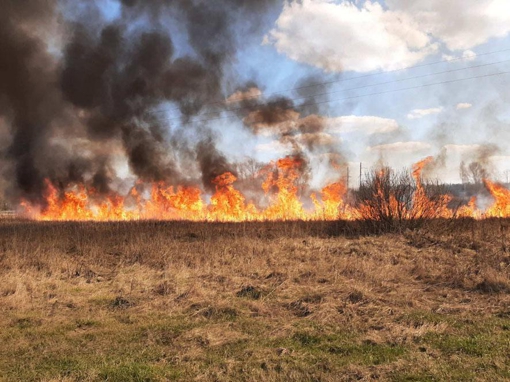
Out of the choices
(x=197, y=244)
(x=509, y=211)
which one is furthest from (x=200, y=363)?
(x=509, y=211)

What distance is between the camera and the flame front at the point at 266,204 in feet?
54.4

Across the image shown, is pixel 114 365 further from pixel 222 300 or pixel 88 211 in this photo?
pixel 88 211

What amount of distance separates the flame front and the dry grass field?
154 inches

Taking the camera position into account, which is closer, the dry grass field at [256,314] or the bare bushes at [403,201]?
the dry grass field at [256,314]

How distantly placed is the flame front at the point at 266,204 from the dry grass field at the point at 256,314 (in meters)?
3.90

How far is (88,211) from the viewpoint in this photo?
126 feet

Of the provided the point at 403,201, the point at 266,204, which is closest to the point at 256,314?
the point at 403,201

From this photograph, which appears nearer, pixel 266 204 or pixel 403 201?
pixel 403 201

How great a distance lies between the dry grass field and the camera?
4.54 meters

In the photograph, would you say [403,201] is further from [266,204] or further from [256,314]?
[266,204]

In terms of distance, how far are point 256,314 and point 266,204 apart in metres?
26.1

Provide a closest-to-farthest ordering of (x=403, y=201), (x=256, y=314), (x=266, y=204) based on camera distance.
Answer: (x=256, y=314), (x=403, y=201), (x=266, y=204)

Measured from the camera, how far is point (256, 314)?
6750mm

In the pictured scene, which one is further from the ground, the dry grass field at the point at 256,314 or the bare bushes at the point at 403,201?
the bare bushes at the point at 403,201
